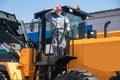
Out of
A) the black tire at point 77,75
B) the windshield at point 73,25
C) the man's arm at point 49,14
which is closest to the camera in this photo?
the black tire at point 77,75

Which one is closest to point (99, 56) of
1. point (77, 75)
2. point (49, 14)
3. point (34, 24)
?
point (77, 75)

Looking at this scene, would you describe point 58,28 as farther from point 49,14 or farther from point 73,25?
point 73,25

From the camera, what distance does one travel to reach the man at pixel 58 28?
25.6ft

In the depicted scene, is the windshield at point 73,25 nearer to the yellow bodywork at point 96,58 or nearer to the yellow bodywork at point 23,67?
the yellow bodywork at point 96,58

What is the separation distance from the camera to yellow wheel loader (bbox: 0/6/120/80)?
286 inches

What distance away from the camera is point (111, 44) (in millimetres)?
7312

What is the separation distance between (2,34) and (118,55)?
11.8 ft

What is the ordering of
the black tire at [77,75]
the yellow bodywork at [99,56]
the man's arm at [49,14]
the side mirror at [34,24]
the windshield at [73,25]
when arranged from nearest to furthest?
the black tire at [77,75], the yellow bodywork at [99,56], the man's arm at [49,14], the side mirror at [34,24], the windshield at [73,25]

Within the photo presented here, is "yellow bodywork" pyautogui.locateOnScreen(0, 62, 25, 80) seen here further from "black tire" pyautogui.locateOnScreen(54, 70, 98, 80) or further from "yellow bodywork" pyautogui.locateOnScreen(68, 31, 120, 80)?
"yellow bodywork" pyautogui.locateOnScreen(68, 31, 120, 80)

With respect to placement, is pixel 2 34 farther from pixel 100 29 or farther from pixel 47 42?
pixel 100 29

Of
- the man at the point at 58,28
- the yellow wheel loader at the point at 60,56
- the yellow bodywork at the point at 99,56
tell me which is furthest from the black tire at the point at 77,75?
the man at the point at 58,28

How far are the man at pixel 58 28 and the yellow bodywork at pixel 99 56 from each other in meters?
0.37

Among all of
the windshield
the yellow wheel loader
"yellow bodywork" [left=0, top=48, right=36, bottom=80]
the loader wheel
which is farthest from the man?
the loader wheel

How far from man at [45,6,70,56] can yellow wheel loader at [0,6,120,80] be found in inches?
4.9
